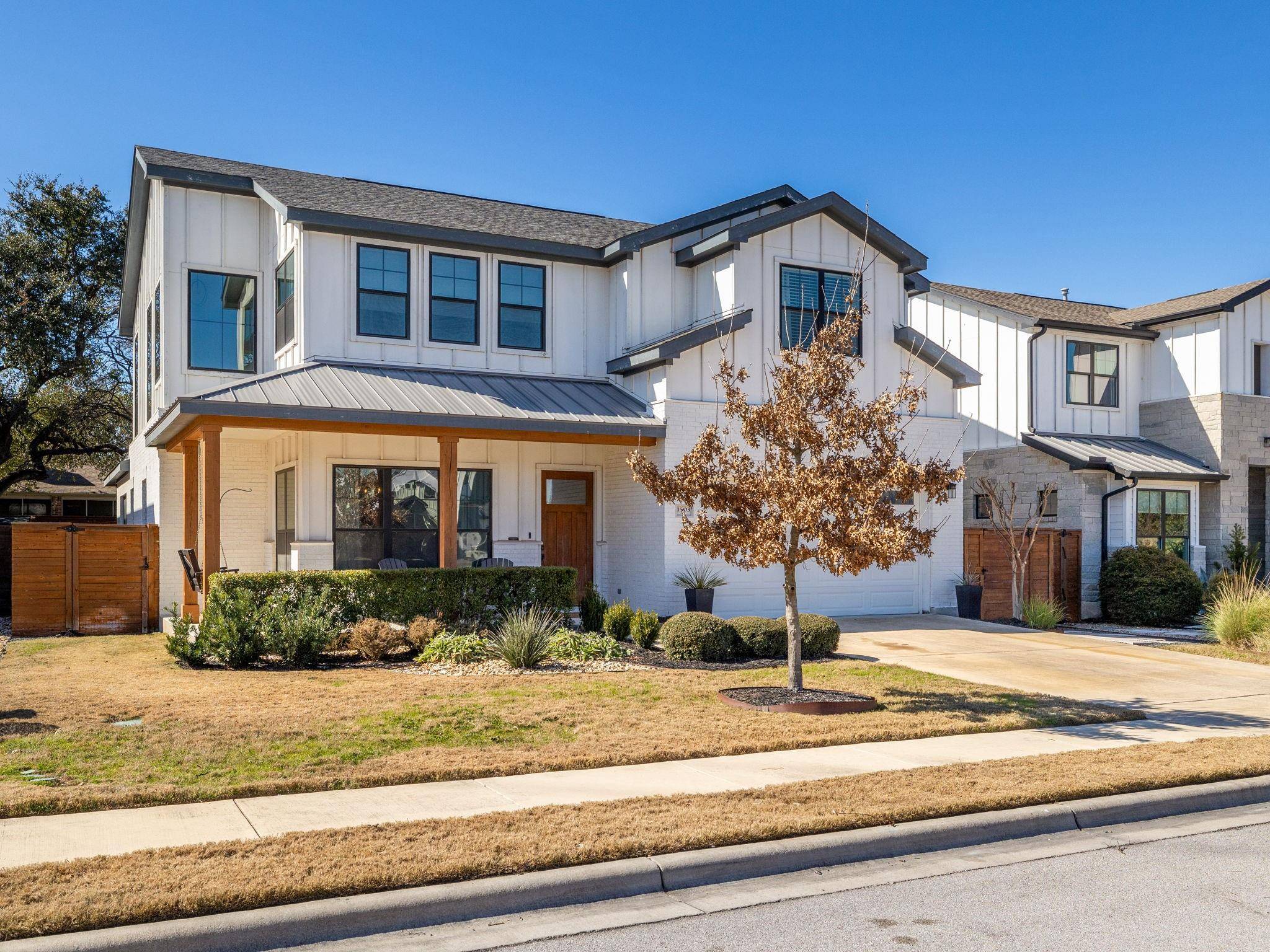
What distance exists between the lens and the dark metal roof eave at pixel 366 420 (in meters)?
14.1

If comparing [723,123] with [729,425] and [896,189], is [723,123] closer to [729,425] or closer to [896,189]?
[896,189]

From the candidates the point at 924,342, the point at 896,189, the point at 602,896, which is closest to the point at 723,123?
the point at 896,189

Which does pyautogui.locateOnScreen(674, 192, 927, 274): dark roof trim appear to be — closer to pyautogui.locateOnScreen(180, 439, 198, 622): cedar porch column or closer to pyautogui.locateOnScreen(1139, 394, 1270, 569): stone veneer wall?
pyautogui.locateOnScreen(1139, 394, 1270, 569): stone veneer wall

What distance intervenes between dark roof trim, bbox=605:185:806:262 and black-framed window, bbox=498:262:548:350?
1388 millimetres

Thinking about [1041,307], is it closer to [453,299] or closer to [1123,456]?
[1123,456]

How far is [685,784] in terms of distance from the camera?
25.5 ft

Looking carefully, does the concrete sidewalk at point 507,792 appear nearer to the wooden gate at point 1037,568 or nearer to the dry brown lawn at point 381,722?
the dry brown lawn at point 381,722

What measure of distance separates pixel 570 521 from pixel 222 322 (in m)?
7.20

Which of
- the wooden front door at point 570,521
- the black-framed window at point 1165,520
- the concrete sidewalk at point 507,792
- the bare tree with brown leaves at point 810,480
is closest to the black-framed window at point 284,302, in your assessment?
the wooden front door at point 570,521

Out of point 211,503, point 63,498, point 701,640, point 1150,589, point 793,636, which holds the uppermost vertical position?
point 63,498

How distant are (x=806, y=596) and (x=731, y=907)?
1333 cm

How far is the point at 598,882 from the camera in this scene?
5.73 m

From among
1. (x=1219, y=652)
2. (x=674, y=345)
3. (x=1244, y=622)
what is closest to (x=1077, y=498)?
(x=1244, y=622)

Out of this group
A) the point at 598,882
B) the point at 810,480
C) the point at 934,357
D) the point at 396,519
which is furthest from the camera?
the point at 934,357
